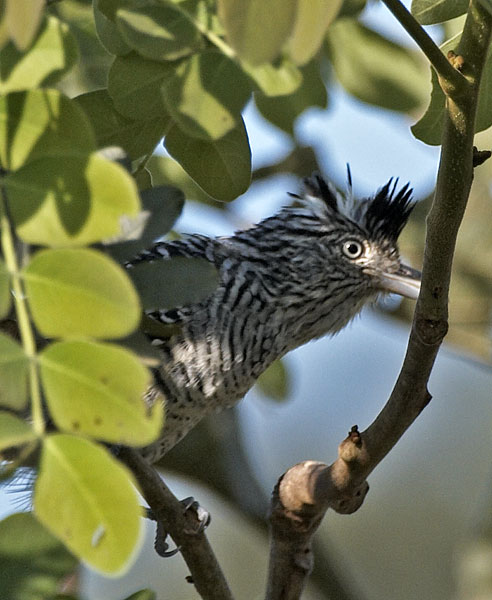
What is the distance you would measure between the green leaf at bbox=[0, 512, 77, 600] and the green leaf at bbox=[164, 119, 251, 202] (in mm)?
829

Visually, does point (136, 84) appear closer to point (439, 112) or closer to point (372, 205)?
point (439, 112)

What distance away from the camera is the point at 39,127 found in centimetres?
151

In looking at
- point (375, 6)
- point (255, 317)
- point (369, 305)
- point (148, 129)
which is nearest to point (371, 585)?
point (369, 305)

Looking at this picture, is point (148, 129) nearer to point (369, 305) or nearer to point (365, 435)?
point (365, 435)

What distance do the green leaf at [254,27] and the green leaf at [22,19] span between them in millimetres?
242

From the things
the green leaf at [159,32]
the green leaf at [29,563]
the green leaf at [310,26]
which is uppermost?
the green leaf at [310,26]

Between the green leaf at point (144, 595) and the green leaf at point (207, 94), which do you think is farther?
the green leaf at point (144, 595)

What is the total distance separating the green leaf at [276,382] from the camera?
12.8ft

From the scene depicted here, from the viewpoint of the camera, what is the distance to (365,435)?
7.76 feet

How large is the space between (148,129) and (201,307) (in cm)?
108

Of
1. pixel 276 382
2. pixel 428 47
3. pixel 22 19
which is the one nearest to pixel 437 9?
pixel 428 47

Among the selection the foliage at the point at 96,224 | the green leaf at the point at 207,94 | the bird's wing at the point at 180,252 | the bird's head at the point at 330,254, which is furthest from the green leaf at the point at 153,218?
the bird's head at the point at 330,254

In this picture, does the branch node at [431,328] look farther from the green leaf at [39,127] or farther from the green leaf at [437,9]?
the green leaf at [39,127]

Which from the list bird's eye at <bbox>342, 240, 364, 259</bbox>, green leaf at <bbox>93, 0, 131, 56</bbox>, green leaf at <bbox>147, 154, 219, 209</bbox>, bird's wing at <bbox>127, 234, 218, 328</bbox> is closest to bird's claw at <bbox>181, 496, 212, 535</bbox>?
bird's wing at <bbox>127, 234, 218, 328</bbox>
